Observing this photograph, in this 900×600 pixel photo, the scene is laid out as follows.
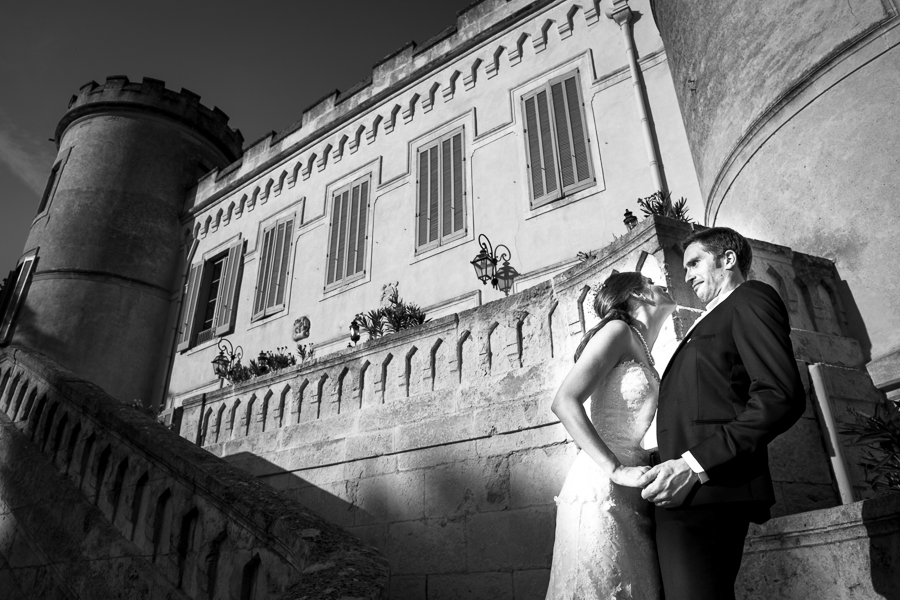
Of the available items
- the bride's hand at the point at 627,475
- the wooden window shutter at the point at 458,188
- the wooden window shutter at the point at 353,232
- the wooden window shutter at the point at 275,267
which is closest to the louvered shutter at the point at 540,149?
the wooden window shutter at the point at 458,188

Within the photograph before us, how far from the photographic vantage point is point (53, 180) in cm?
1728

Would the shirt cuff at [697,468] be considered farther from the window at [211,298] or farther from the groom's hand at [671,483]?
the window at [211,298]

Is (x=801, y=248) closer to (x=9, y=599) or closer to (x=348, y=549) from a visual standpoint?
(x=348, y=549)

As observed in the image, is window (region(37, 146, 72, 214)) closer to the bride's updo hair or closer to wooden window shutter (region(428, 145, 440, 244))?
wooden window shutter (region(428, 145, 440, 244))

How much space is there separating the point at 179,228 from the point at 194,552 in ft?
49.0

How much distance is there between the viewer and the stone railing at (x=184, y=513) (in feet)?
8.59

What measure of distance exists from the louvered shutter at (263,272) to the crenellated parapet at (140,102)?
6228mm

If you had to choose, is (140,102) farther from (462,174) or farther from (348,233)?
(462,174)

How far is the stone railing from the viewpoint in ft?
8.59

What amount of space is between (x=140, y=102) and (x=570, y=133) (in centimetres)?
1334

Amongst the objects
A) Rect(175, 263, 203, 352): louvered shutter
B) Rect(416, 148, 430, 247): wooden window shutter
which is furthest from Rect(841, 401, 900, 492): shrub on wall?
Rect(175, 263, 203, 352): louvered shutter

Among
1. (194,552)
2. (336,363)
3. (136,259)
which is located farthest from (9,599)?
(136,259)

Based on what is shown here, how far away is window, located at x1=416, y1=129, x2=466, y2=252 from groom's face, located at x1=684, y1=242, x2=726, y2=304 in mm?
8250

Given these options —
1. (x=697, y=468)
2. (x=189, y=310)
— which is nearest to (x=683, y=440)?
(x=697, y=468)
